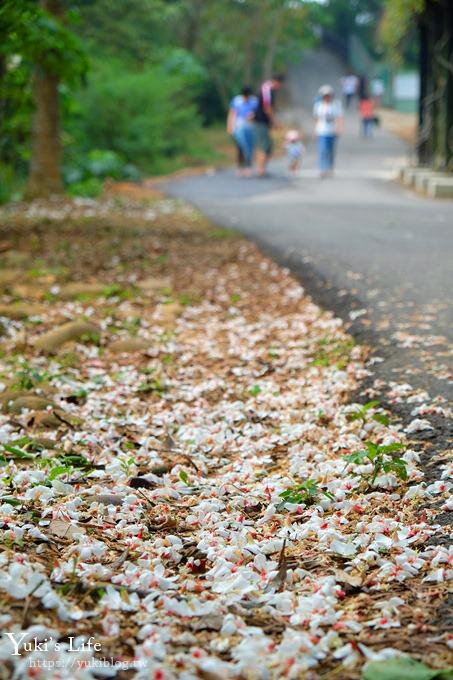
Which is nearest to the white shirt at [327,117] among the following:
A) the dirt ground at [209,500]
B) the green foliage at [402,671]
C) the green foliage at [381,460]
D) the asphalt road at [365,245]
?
the asphalt road at [365,245]

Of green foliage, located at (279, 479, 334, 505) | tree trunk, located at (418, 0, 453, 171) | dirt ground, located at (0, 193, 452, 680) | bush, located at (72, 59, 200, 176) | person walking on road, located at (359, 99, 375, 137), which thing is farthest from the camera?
person walking on road, located at (359, 99, 375, 137)

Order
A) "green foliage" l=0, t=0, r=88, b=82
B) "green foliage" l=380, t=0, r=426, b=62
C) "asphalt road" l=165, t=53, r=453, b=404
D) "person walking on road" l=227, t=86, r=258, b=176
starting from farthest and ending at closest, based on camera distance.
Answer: "person walking on road" l=227, t=86, r=258, b=176 < "green foliage" l=380, t=0, r=426, b=62 < "green foliage" l=0, t=0, r=88, b=82 < "asphalt road" l=165, t=53, r=453, b=404

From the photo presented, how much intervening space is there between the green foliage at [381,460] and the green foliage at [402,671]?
53.9 inches

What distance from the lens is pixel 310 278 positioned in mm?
8055

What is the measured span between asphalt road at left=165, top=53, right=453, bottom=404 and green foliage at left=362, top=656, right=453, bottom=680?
2344 millimetres

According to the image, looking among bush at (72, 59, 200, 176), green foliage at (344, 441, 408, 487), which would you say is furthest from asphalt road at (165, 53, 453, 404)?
bush at (72, 59, 200, 176)

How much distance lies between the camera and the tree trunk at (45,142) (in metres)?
13.9

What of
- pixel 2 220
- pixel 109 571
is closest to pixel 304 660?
pixel 109 571

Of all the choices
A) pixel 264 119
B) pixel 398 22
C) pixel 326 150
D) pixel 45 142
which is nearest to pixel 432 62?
pixel 398 22

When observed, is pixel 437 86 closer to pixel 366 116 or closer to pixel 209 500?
pixel 209 500

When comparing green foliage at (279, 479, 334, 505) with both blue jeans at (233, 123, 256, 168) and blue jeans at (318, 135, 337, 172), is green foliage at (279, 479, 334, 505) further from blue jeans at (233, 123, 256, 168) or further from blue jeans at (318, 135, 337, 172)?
blue jeans at (233, 123, 256, 168)

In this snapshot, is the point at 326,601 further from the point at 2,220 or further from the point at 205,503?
the point at 2,220

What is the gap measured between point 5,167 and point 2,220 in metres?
4.65

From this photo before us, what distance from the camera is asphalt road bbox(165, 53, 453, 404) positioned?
18.7ft
